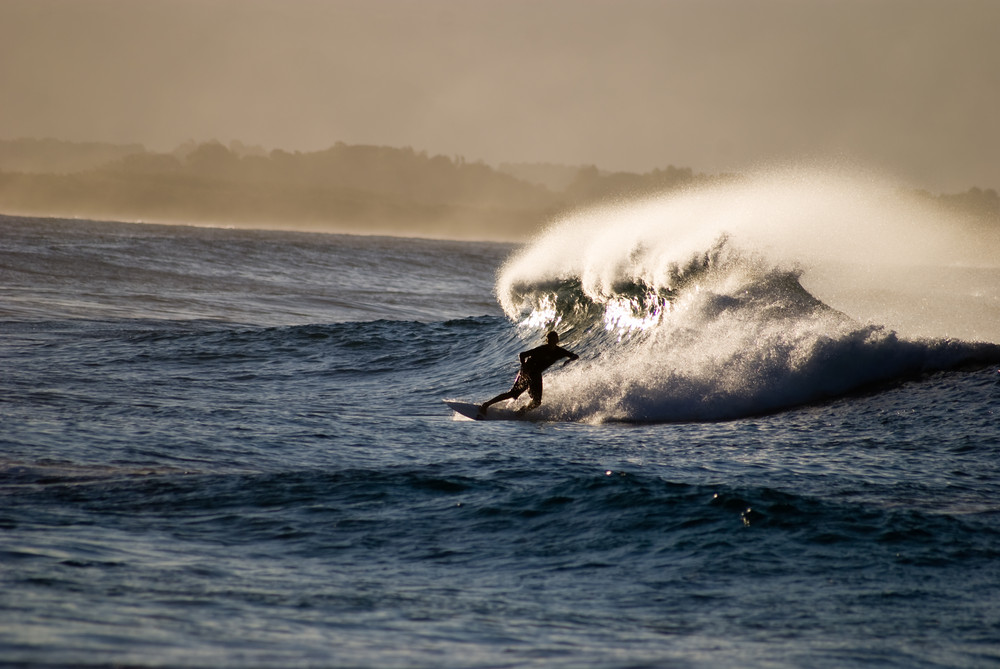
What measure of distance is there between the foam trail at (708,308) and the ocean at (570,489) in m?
0.06

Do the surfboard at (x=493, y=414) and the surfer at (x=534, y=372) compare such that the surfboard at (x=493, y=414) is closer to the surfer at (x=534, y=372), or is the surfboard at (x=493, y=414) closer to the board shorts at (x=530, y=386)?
the surfer at (x=534, y=372)

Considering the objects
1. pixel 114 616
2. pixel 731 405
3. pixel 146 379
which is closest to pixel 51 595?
pixel 114 616

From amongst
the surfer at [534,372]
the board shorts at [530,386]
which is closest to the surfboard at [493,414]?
the surfer at [534,372]

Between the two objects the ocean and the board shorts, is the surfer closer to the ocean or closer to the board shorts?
the board shorts

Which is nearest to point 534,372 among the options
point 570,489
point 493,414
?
point 493,414

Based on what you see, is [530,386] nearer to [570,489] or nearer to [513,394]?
[513,394]

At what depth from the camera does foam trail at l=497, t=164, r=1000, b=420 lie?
12.0 metres

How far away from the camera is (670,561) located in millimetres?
6203

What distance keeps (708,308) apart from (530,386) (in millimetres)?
3540

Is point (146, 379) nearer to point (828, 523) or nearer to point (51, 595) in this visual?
point (51, 595)

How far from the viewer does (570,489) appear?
25.0 feet

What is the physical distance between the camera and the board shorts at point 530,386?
12125 mm

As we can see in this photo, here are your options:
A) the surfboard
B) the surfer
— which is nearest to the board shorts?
the surfer

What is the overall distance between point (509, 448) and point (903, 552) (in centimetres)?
427
